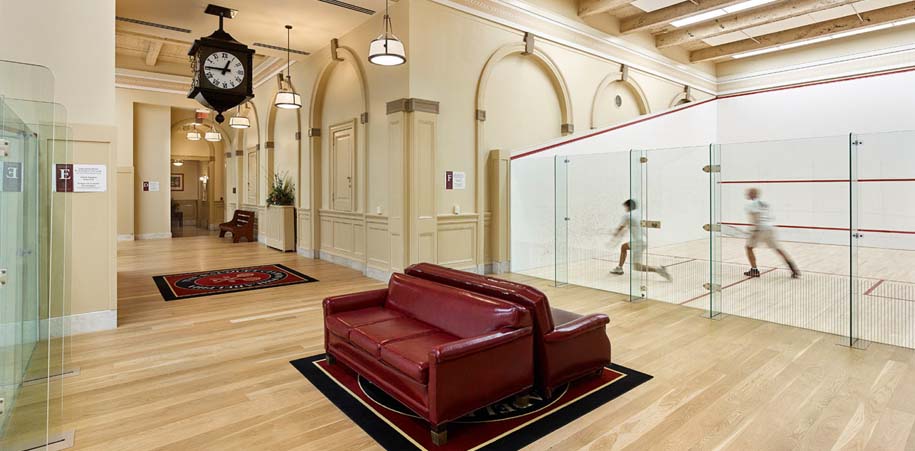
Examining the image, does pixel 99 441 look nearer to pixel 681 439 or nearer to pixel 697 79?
pixel 681 439

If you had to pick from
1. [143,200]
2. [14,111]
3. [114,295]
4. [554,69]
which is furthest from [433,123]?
[143,200]

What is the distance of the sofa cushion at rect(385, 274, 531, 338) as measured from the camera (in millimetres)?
2846

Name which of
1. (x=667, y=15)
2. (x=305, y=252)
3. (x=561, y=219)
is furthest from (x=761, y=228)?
(x=305, y=252)

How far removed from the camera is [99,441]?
100 inches

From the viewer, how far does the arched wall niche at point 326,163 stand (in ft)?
24.8

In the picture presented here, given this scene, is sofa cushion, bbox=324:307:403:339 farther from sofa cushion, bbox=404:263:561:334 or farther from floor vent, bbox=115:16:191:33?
floor vent, bbox=115:16:191:33

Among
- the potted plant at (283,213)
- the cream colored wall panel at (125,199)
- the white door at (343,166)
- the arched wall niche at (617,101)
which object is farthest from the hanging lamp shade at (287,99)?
the cream colored wall panel at (125,199)

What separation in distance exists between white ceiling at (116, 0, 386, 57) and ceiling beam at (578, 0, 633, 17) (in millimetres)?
3581

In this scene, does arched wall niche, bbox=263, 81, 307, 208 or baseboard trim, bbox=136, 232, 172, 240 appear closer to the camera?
arched wall niche, bbox=263, 81, 307, 208

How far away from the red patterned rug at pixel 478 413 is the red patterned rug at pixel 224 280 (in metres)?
3.43

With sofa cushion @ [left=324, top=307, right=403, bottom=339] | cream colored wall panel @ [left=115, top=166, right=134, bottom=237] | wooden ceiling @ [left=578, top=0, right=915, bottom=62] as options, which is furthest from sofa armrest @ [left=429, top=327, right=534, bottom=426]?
cream colored wall panel @ [left=115, top=166, right=134, bottom=237]

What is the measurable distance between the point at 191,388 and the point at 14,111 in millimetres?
1892

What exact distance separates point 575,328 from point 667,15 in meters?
7.69

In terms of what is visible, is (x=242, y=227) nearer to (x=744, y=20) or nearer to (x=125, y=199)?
(x=125, y=199)
